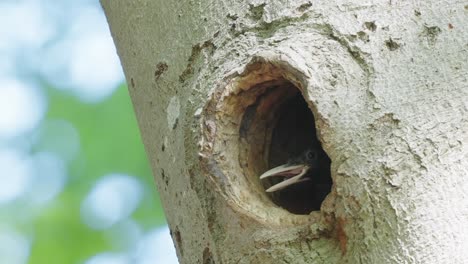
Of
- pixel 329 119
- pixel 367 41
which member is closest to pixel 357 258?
pixel 329 119

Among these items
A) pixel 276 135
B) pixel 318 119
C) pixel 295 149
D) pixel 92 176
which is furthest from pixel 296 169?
pixel 92 176

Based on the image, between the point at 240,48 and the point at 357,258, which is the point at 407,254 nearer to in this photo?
the point at 357,258

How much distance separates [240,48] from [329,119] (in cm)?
23

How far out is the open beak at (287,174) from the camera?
1.83m

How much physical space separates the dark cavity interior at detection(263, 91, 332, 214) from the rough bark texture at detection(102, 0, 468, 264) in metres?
0.09

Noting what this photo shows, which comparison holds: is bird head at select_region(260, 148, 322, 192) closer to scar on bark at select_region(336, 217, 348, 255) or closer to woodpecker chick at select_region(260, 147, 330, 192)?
woodpecker chick at select_region(260, 147, 330, 192)

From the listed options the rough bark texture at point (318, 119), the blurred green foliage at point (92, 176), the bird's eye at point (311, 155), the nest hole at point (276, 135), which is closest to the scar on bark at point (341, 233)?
the rough bark texture at point (318, 119)

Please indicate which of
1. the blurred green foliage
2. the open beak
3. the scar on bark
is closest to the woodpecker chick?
the open beak

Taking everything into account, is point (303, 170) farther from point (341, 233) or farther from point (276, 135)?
point (341, 233)

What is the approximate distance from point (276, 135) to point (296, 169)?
20 cm

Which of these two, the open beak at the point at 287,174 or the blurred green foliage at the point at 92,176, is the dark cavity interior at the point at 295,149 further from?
the blurred green foliage at the point at 92,176

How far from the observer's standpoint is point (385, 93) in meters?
1.51

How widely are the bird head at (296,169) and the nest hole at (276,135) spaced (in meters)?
0.01

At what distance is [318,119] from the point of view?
1.54 metres
